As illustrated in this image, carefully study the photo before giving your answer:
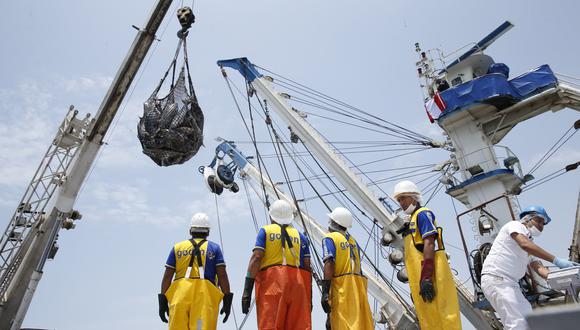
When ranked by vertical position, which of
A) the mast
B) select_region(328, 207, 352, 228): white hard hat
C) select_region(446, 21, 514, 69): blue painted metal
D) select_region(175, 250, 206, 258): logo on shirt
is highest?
select_region(446, 21, 514, 69): blue painted metal

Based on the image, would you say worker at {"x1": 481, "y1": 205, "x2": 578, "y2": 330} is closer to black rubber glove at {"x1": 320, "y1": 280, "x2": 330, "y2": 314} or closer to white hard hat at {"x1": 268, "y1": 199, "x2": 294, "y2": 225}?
black rubber glove at {"x1": 320, "y1": 280, "x2": 330, "y2": 314}

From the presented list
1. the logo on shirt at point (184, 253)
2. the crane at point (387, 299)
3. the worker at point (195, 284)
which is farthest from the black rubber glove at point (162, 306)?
the crane at point (387, 299)

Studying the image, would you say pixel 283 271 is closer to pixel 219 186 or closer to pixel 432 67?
pixel 219 186

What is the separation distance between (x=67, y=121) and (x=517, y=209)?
13106 mm

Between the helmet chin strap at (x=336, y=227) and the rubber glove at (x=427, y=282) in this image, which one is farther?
the helmet chin strap at (x=336, y=227)

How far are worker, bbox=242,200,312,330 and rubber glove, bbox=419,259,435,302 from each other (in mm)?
1182

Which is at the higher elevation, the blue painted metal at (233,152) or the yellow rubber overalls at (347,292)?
the blue painted metal at (233,152)

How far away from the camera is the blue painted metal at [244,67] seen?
1270cm

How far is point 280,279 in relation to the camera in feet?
14.6

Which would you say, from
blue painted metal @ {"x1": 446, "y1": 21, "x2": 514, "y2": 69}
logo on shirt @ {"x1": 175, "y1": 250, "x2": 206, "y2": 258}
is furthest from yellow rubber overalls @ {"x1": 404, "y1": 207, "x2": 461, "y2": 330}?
blue painted metal @ {"x1": 446, "y1": 21, "x2": 514, "y2": 69}

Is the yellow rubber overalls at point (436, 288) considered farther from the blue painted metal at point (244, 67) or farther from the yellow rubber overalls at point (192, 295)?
the blue painted metal at point (244, 67)

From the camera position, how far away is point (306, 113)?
12242mm

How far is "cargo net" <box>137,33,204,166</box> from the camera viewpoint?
20.3 feet

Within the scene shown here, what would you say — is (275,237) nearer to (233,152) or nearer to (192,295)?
(192,295)
